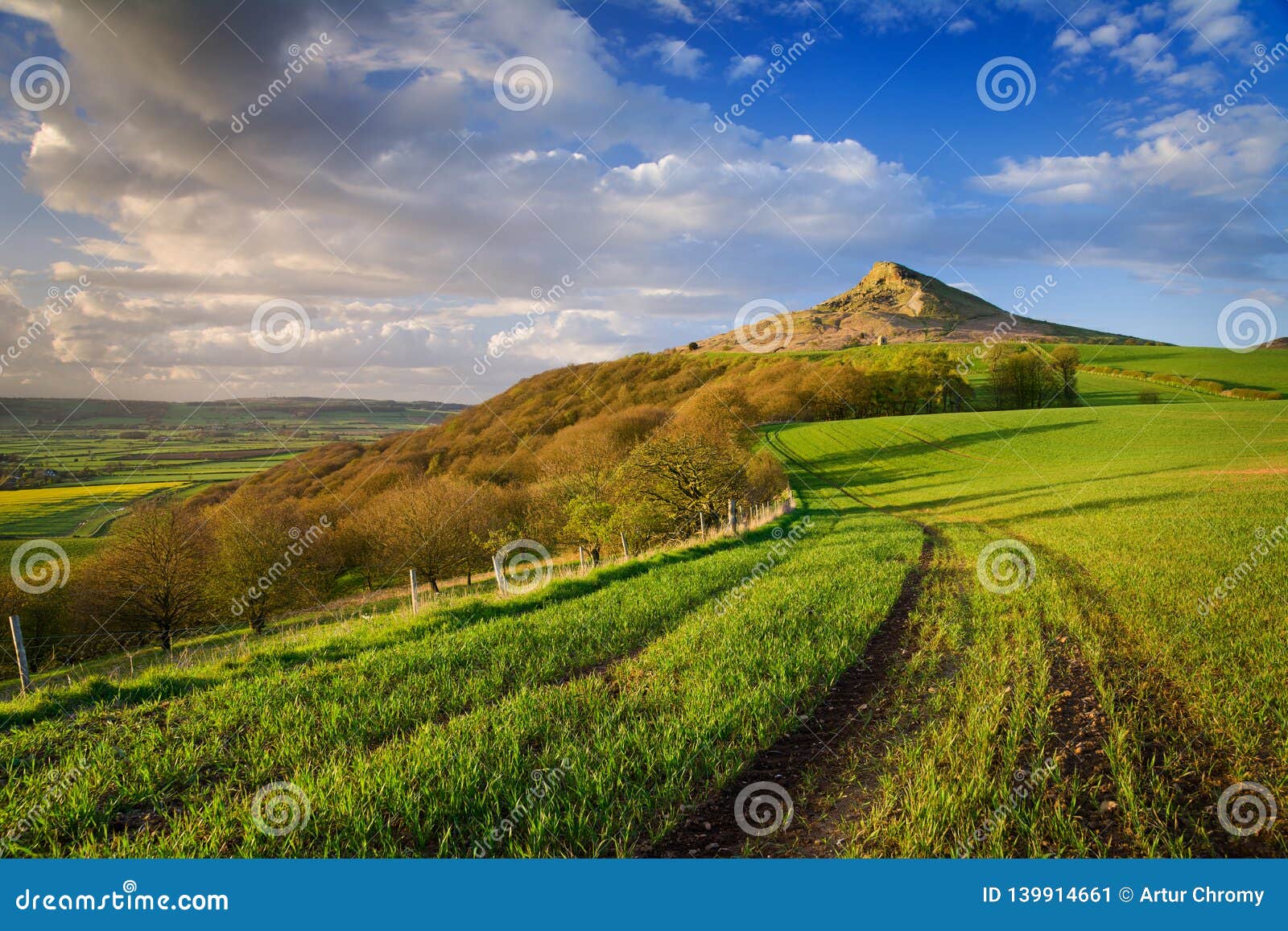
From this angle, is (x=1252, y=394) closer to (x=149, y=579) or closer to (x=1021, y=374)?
(x=1021, y=374)

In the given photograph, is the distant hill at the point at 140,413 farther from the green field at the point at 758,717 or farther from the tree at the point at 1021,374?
the tree at the point at 1021,374

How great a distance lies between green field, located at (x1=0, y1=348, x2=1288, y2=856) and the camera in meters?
3.67

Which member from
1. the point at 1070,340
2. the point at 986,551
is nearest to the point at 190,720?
the point at 986,551

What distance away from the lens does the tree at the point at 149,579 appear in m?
32.4

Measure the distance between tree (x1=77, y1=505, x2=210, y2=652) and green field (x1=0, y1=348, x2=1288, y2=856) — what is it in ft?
110

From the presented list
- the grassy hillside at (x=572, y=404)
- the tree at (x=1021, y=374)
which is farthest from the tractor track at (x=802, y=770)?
the tree at (x=1021, y=374)

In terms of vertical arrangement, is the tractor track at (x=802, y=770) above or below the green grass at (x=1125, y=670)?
below

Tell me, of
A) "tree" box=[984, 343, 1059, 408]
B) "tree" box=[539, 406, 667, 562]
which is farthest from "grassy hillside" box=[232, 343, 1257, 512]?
"tree" box=[539, 406, 667, 562]

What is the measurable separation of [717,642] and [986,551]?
971 centimetres

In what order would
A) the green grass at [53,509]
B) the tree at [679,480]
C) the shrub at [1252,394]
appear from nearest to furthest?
the shrub at [1252,394] < the tree at [679,480] < the green grass at [53,509]

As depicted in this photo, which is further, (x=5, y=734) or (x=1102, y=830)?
(x=5, y=734)

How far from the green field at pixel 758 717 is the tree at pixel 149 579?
3367cm

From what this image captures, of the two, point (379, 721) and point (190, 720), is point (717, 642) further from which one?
point (190, 720)

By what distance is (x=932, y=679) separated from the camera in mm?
6160
